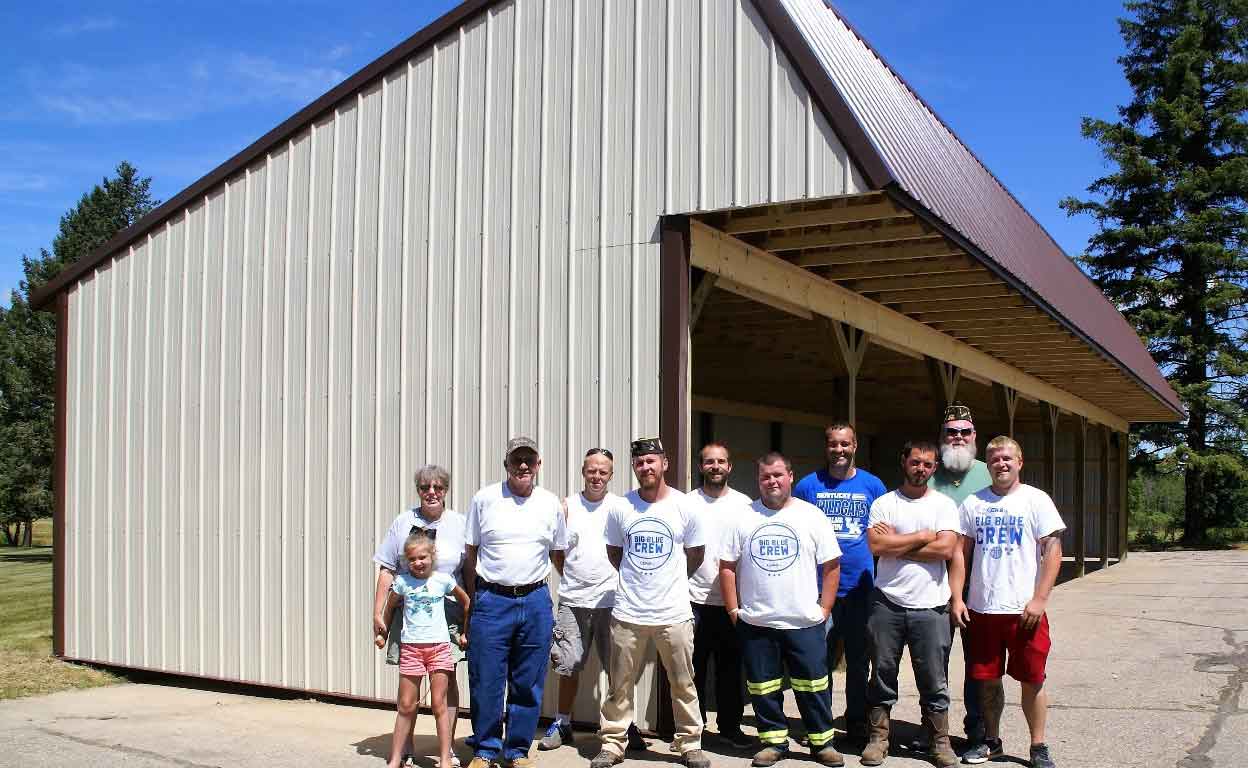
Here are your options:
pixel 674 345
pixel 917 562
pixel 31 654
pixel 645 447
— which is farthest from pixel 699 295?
pixel 31 654

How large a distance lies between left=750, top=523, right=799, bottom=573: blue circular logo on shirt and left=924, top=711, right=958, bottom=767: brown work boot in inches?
44.0

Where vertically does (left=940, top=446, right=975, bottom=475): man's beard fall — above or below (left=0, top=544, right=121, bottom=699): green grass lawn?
above

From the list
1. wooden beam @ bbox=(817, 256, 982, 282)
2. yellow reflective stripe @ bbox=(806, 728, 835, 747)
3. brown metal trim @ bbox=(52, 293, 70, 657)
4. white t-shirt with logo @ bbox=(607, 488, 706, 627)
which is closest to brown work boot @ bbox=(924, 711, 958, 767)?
yellow reflective stripe @ bbox=(806, 728, 835, 747)

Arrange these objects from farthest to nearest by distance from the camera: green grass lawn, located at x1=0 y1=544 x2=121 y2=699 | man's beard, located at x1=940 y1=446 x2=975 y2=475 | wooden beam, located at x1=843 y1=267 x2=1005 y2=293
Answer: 1. green grass lawn, located at x1=0 y1=544 x2=121 y2=699
2. wooden beam, located at x1=843 y1=267 x2=1005 y2=293
3. man's beard, located at x1=940 y1=446 x2=975 y2=475

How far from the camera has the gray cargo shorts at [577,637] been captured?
6047mm

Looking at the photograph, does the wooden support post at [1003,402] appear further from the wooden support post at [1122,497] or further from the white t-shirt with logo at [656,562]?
the wooden support post at [1122,497]

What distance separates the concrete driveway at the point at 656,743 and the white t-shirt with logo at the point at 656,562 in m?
0.88

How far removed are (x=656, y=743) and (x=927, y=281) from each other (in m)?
4.48

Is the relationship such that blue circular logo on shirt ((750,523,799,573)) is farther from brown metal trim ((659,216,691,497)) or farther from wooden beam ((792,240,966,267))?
wooden beam ((792,240,966,267))

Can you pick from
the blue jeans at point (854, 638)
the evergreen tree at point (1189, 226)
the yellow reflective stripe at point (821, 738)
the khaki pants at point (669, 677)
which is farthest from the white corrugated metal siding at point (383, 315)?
the evergreen tree at point (1189, 226)

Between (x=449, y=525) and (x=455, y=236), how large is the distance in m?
2.60

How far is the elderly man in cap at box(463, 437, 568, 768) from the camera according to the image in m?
5.54

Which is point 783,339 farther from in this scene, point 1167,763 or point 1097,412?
point 1097,412

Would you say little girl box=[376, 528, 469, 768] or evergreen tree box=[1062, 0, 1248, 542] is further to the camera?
evergreen tree box=[1062, 0, 1248, 542]
